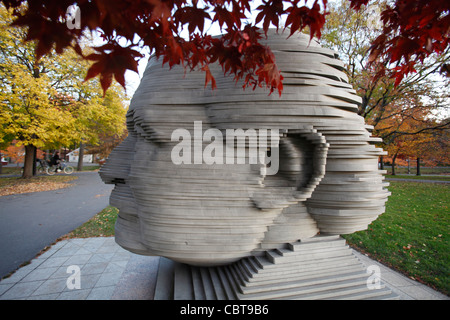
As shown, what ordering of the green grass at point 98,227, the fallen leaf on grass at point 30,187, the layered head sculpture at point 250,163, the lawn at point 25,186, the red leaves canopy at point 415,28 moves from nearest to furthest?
the red leaves canopy at point 415,28 → the layered head sculpture at point 250,163 → the green grass at point 98,227 → the fallen leaf on grass at point 30,187 → the lawn at point 25,186

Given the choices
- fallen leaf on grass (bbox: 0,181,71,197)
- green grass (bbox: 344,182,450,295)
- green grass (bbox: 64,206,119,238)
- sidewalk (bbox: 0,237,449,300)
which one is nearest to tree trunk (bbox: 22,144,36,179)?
fallen leaf on grass (bbox: 0,181,71,197)

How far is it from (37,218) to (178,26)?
980 centimetres

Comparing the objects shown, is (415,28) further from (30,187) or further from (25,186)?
(25,186)

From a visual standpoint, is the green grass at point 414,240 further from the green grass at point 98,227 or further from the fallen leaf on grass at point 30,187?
the fallen leaf on grass at point 30,187

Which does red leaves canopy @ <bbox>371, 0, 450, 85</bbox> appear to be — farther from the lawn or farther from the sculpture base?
the lawn

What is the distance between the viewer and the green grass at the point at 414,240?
16.1 feet

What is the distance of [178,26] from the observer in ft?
6.79

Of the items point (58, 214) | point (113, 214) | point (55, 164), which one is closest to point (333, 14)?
point (113, 214)

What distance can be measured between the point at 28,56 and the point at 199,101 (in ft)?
53.9

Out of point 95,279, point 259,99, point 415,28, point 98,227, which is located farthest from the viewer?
point 98,227

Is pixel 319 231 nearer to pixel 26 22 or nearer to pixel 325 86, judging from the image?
pixel 325 86

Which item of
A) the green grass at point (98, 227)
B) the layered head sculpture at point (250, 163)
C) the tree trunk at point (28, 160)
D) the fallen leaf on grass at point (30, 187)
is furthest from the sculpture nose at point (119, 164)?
the tree trunk at point (28, 160)

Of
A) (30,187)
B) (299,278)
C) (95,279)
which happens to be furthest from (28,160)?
(299,278)

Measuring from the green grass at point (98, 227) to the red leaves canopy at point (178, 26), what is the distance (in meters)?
6.86
